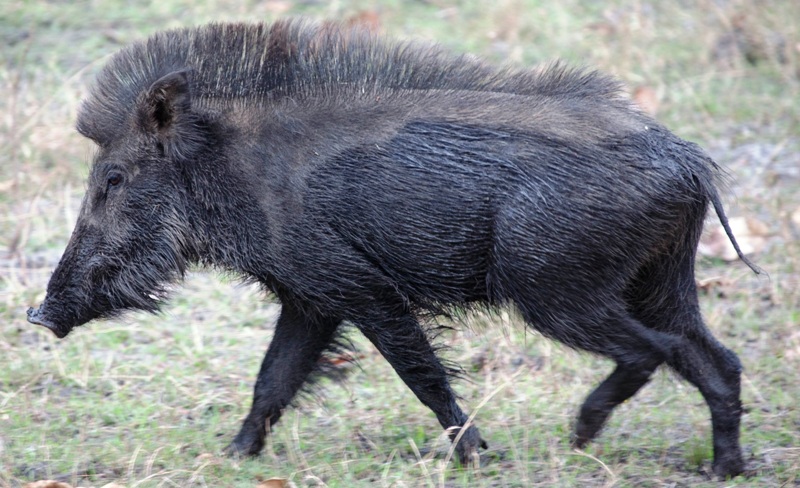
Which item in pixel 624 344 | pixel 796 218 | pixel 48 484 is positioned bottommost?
pixel 796 218

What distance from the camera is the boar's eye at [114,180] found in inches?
159

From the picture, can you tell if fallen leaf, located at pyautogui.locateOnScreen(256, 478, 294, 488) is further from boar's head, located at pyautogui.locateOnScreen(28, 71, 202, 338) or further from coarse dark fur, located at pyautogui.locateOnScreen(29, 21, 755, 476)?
boar's head, located at pyautogui.locateOnScreen(28, 71, 202, 338)

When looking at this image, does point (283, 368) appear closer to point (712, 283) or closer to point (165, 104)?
point (165, 104)

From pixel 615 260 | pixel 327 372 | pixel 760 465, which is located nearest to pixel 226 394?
pixel 327 372

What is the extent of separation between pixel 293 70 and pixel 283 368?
1.17 m

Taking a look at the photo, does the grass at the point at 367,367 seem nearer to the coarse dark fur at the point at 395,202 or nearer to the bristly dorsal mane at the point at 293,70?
the coarse dark fur at the point at 395,202

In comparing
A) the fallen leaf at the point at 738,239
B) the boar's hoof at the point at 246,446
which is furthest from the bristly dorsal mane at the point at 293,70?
the fallen leaf at the point at 738,239

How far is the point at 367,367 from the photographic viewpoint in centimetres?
502

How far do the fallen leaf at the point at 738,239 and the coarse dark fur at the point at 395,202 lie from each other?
6.29ft

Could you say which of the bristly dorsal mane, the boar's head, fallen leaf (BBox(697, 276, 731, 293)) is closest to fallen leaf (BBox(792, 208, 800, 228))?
fallen leaf (BBox(697, 276, 731, 293))

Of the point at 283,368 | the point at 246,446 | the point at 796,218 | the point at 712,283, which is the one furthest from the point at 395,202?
the point at 796,218

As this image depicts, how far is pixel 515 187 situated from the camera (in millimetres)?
3709

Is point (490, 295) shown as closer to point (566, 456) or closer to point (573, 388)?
point (566, 456)

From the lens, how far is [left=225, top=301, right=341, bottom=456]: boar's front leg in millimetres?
4184
